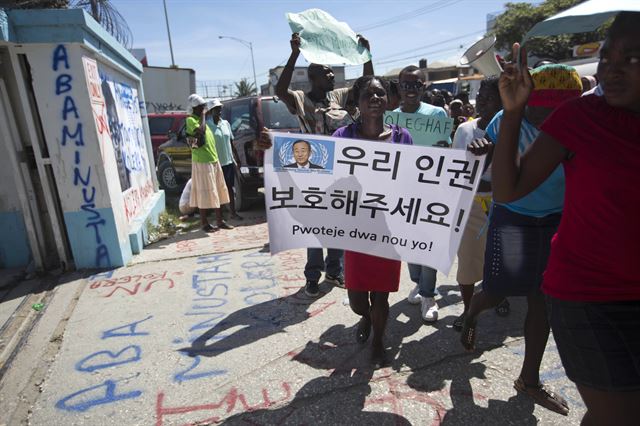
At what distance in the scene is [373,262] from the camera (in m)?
2.58

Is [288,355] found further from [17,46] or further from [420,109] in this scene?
[17,46]

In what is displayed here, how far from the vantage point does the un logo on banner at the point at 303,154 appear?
8.19 feet

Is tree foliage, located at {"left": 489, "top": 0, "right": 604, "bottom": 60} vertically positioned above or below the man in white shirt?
above

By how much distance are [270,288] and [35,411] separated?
81.3 inches

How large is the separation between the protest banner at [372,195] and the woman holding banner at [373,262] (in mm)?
113

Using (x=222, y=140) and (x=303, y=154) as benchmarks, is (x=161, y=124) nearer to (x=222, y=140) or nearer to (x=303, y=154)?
(x=222, y=140)

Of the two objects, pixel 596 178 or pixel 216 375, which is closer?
pixel 596 178

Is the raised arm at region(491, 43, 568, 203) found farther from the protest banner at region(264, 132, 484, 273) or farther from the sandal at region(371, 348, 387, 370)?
the sandal at region(371, 348, 387, 370)

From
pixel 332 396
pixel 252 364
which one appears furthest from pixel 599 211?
pixel 252 364

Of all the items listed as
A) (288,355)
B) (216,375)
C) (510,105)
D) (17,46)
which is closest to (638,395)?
(510,105)

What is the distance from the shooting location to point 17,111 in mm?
4418

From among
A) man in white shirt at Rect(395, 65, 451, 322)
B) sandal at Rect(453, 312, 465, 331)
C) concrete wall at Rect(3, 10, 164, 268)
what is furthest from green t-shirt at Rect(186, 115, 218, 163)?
sandal at Rect(453, 312, 465, 331)

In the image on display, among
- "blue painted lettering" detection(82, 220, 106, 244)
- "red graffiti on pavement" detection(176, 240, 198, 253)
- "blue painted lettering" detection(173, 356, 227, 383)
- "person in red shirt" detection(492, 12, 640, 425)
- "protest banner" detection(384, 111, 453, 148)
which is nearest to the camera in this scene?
"person in red shirt" detection(492, 12, 640, 425)

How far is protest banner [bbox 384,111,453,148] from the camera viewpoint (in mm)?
3777
